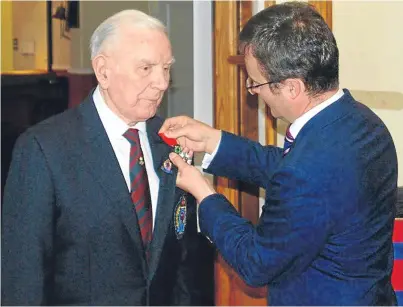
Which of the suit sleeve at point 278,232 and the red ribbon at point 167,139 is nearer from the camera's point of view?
A: the suit sleeve at point 278,232

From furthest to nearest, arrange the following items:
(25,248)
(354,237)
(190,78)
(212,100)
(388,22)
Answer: (190,78) → (212,100) → (388,22) → (25,248) → (354,237)

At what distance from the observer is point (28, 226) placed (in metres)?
1.87

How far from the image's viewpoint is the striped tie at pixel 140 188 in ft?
6.48

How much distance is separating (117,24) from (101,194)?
0.44m

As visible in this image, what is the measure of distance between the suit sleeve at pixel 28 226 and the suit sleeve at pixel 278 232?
42cm

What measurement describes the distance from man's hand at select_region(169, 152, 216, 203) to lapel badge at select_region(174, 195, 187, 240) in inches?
2.5

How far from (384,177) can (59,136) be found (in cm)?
84

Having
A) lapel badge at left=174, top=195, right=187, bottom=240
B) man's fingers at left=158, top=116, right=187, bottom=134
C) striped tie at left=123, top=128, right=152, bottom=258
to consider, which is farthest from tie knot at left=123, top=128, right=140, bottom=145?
lapel badge at left=174, top=195, right=187, bottom=240

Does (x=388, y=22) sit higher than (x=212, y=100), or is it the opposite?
(x=388, y=22)

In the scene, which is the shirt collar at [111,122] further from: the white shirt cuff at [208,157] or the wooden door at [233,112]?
the wooden door at [233,112]

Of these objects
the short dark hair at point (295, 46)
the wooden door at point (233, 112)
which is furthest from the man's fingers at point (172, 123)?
the wooden door at point (233, 112)

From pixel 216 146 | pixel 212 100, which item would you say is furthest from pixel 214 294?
pixel 216 146

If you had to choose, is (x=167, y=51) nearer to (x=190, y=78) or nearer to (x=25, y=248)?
(x=25, y=248)

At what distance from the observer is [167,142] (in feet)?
6.88
